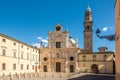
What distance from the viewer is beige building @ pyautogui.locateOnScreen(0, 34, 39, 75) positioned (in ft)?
114

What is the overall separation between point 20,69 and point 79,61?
51.7 ft

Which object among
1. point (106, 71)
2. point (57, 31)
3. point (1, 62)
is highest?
point (57, 31)

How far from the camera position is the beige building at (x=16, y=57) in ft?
114

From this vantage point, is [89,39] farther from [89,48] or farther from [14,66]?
[14,66]

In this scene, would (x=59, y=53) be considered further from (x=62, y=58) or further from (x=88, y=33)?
(x=88, y=33)

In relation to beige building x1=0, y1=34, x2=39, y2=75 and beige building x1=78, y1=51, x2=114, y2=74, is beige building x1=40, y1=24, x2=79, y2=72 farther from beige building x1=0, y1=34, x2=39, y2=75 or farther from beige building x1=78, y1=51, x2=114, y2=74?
beige building x1=0, y1=34, x2=39, y2=75

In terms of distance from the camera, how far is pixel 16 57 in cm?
4022

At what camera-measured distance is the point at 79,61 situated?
1986 inches

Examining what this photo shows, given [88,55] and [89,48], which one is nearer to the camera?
[88,55]

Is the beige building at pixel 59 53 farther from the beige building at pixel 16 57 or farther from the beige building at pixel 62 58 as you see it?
the beige building at pixel 16 57

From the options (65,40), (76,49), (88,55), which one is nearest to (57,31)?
(65,40)

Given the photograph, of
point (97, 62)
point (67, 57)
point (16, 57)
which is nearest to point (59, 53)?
point (67, 57)

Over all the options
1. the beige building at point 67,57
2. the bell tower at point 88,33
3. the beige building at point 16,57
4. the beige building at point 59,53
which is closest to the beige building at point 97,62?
the beige building at point 67,57

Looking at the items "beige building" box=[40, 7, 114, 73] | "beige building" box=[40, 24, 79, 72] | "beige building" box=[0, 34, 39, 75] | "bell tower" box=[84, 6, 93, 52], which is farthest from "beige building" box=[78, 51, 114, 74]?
"bell tower" box=[84, 6, 93, 52]
